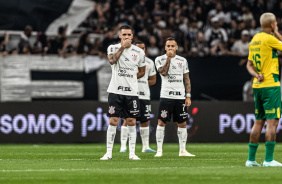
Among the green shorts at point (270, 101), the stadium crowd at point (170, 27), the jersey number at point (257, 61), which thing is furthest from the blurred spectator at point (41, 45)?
the green shorts at point (270, 101)

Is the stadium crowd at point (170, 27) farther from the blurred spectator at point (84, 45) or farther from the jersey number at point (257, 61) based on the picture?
the jersey number at point (257, 61)

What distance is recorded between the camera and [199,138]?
68.2ft

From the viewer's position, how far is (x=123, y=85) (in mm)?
12008

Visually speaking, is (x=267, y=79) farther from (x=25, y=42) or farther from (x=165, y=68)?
(x=25, y=42)

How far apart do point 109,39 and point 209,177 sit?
13.5 meters

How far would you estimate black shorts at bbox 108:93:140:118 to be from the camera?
11.9 meters

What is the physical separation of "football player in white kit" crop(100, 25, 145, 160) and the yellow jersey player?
2.76m

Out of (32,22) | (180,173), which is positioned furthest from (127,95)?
(32,22)

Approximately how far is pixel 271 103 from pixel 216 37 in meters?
12.7

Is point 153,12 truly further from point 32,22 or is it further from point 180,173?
point 180,173

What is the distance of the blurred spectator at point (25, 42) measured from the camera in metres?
20.7

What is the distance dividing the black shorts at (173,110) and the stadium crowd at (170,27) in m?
7.12

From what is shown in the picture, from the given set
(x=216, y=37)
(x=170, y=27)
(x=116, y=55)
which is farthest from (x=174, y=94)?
(x=170, y=27)

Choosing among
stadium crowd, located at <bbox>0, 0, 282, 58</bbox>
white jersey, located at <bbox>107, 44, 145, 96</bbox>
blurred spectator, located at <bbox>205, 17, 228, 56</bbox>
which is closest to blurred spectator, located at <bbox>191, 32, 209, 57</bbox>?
stadium crowd, located at <bbox>0, 0, 282, 58</bbox>
